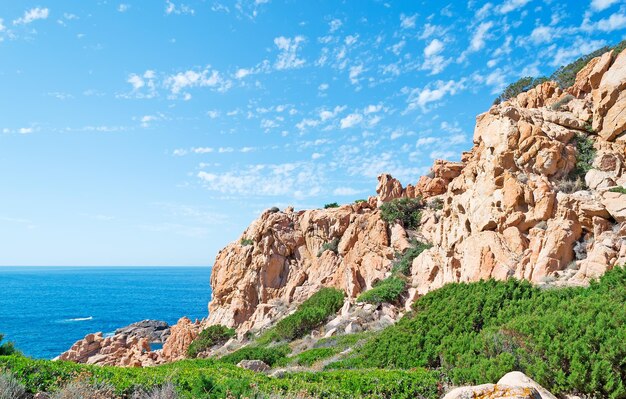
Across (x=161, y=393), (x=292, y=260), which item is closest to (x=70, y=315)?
(x=292, y=260)

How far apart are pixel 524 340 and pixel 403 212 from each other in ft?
79.9

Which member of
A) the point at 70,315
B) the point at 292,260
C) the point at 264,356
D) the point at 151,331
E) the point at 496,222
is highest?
the point at 496,222

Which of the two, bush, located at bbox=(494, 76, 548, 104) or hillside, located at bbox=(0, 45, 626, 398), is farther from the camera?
bush, located at bbox=(494, 76, 548, 104)

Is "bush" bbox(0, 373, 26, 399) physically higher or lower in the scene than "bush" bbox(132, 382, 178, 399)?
higher

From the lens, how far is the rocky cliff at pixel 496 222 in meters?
18.3

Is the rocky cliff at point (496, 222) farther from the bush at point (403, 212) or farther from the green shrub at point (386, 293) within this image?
the green shrub at point (386, 293)

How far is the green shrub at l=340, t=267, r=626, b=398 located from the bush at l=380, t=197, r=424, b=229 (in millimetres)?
16305

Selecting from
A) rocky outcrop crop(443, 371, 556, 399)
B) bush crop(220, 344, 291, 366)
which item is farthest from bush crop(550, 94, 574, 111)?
rocky outcrop crop(443, 371, 556, 399)

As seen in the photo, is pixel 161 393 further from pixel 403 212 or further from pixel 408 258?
pixel 403 212

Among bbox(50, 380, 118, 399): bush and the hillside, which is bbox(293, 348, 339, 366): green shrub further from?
bbox(50, 380, 118, 399): bush

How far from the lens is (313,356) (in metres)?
19.0

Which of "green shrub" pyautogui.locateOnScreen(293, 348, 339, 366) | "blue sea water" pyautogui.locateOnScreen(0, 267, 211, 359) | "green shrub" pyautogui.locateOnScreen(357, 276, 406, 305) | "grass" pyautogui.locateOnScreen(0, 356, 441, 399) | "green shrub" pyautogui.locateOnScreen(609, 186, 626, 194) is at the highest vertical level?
"green shrub" pyautogui.locateOnScreen(609, 186, 626, 194)

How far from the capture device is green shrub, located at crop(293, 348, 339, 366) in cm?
1825

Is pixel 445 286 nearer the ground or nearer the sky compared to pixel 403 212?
nearer the ground
